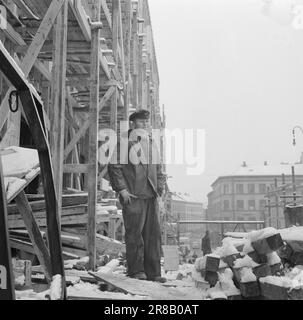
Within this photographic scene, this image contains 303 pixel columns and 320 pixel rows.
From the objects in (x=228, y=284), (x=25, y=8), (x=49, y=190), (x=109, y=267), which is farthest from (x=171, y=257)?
(x=25, y=8)

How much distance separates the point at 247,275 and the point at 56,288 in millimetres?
1890

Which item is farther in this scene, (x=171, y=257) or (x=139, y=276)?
(x=171, y=257)

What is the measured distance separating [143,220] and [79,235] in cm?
144

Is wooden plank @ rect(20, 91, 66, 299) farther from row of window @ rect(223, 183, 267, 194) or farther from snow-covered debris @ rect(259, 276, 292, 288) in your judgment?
row of window @ rect(223, 183, 267, 194)

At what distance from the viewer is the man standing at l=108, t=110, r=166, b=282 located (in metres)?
4.59

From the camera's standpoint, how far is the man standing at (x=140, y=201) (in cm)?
459

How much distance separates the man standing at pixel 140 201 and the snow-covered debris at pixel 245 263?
100cm

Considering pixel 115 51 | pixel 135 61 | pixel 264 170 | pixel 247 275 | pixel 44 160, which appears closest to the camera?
pixel 44 160

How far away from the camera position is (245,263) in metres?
3.86

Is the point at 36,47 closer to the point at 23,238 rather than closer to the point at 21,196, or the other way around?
the point at 21,196

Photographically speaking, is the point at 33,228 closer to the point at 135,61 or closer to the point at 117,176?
the point at 117,176

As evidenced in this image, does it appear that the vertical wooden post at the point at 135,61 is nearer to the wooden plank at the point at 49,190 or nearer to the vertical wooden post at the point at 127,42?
the vertical wooden post at the point at 127,42

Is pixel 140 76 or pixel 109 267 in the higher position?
pixel 140 76

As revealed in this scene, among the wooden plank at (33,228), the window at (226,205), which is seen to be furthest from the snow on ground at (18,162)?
the window at (226,205)
